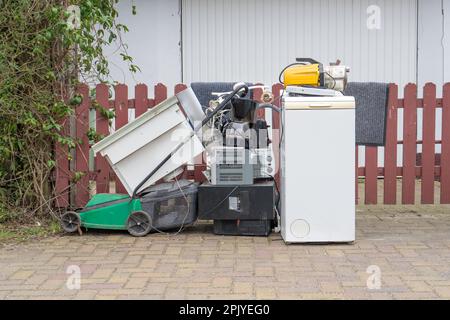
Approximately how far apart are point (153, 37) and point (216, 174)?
14.0 feet

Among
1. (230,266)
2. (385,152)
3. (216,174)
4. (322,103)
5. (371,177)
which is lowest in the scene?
(230,266)

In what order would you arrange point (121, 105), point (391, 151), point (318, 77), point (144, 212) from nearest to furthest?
point (318, 77) < point (144, 212) < point (121, 105) < point (391, 151)

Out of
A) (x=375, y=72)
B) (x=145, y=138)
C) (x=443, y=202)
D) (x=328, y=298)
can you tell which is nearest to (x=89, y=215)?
(x=145, y=138)

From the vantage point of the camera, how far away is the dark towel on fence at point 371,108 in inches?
275

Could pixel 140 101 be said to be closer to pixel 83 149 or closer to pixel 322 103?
pixel 83 149

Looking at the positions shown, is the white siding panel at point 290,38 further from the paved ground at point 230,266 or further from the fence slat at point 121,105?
the paved ground at point 230,266

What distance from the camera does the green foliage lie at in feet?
20.6

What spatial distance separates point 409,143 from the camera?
282 inches

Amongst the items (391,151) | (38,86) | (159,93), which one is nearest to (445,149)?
(391,151)

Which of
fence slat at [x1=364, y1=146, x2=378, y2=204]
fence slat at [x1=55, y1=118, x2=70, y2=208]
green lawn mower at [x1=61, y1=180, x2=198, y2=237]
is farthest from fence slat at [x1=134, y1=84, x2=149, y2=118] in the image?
fence slat at [x1=364, y1=146, x2=378, y2=204]

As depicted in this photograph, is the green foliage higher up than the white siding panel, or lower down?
lower down

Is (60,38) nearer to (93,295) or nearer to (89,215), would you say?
(89,215)

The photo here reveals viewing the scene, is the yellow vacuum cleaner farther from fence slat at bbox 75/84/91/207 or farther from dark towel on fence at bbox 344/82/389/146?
fence slat at bbox 75/84/91/207

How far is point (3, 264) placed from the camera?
206 inches
